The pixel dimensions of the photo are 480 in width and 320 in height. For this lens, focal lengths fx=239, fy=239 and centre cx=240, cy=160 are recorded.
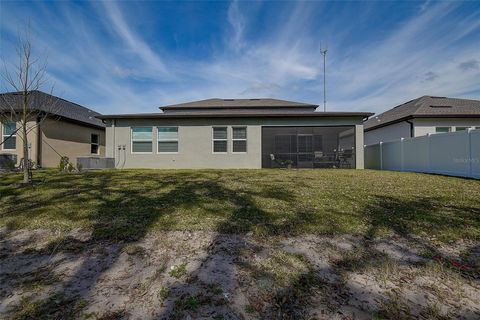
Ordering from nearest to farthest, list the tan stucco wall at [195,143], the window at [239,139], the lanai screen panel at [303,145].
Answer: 1. the tan stucco wall at [195,143]
2. the window at [239,139]
3. the lanai screen panel at [303,145]

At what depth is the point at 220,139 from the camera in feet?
44.5

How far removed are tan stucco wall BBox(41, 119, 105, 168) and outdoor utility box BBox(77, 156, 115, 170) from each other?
3.21 meters

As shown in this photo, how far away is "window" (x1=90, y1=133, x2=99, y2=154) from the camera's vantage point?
58.4 ft

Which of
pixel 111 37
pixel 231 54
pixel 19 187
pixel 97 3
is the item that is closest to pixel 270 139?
pixel 231 54

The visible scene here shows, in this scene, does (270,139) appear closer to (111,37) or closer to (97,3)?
(111,37)

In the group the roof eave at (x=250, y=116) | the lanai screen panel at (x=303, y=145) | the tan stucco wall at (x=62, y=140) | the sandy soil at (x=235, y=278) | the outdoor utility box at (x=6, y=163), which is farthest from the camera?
the lanai screen panel at (x=303, y=145)

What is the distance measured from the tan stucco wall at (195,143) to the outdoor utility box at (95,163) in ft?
1.62

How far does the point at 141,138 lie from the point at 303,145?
39.0ft

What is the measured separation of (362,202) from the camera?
4.80 meters

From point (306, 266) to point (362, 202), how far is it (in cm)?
303

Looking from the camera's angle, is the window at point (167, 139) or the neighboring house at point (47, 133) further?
the window at point (167, 139)

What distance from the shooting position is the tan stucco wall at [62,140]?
13.6m

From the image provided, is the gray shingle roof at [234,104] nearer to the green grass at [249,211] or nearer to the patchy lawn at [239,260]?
the green grass at [249,211]

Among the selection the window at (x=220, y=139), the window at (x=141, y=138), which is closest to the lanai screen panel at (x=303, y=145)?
the window at (x=220, y=139)
